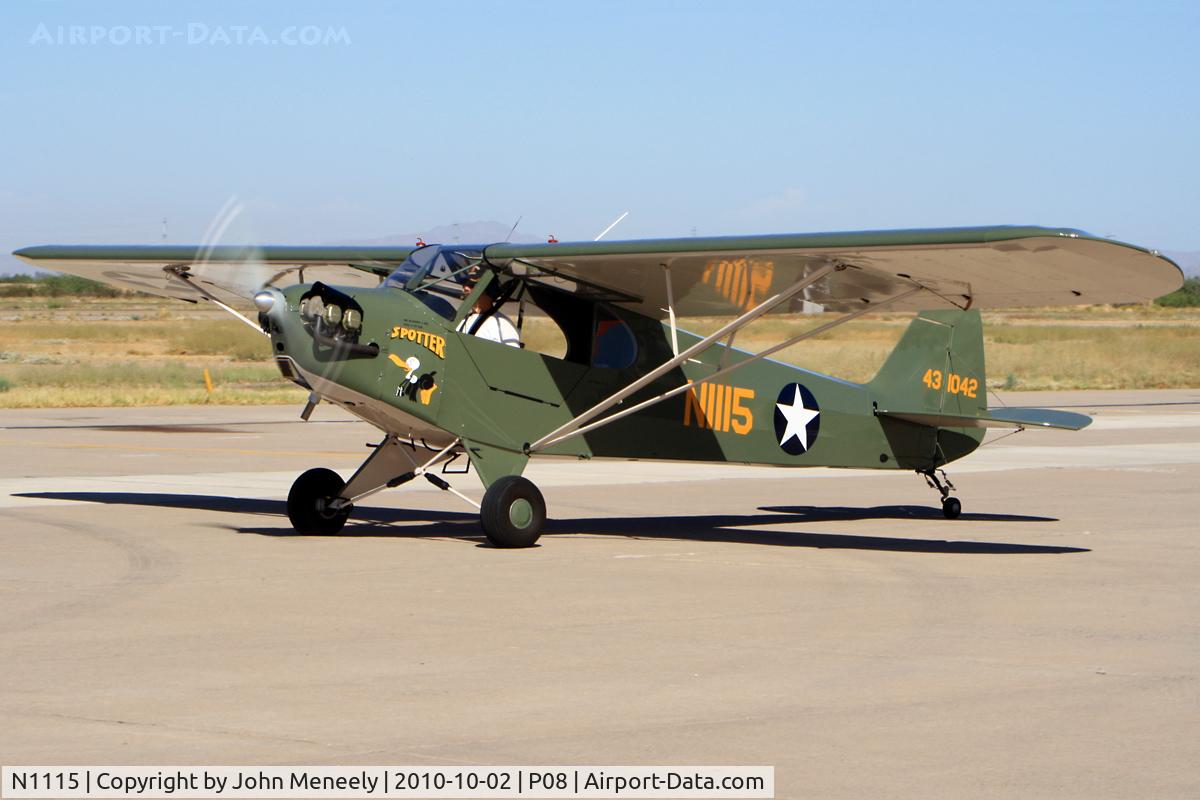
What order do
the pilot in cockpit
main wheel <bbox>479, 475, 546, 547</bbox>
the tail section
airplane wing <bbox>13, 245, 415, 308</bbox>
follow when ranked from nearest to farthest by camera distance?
main wheel <bbox>479, 475, 546, 547</bbox>
the pilot in cockpit
airplane wing <bbox>13, 245, 415, 308</bbox>
the tail section

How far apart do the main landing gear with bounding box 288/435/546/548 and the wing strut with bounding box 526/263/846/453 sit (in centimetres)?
71

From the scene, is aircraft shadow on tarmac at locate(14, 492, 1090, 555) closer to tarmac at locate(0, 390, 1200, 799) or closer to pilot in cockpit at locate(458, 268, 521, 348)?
tarmac at locate(0, 390, 1200, 799)

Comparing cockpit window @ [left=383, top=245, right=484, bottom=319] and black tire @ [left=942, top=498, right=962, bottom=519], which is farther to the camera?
black tire @ [left=942, top=498, right=962, bottom=519]

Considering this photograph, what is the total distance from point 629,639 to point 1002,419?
24.8ft

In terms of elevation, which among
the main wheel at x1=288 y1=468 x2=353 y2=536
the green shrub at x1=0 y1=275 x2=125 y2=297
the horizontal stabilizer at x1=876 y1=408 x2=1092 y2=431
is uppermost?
the green shrub at x1=0 y1=275 x2=125 y2=297

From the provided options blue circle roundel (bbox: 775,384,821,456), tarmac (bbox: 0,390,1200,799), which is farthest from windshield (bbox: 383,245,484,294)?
blue circle roundel (bbox: 775,384,821,456)

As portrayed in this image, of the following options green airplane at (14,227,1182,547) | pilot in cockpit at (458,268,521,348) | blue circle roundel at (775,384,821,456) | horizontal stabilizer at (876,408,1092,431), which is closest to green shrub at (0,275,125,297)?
green airplane at (14,227,1182,547)

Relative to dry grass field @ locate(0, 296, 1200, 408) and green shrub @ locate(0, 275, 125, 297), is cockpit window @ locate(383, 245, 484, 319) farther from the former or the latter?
green shrub @ locate(0, 275, 125, 297)

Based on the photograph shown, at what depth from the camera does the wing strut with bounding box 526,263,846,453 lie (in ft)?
42.1

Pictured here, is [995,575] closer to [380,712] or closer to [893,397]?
[893,397]

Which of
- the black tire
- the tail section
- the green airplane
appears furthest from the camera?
the black tire

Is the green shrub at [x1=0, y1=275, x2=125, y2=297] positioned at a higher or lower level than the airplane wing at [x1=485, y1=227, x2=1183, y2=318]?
higher

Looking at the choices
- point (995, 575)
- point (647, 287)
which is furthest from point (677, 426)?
point (995, 575)
